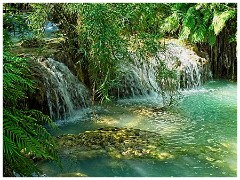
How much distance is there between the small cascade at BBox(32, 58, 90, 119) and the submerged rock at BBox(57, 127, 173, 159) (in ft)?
3.82

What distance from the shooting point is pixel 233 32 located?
938 centimetres

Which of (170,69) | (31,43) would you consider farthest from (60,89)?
(170,69)

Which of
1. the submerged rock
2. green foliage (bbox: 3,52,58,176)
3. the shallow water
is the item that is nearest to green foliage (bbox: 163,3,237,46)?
the shallow water

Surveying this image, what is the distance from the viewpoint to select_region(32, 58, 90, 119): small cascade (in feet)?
20.7

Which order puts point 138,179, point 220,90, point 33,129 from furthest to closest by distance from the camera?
point 220,90
point 138,179
point 33,129

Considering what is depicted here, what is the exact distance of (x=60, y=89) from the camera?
6543mm

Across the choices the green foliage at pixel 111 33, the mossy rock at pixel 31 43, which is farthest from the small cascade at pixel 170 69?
the green foliage at pixel 111 33

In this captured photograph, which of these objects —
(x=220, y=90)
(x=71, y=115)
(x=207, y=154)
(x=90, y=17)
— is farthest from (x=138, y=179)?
(x=220, y=90)

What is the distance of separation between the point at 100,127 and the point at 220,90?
3.73 metres

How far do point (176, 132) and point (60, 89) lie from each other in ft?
7.06

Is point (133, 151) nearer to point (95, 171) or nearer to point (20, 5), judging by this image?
point (95, 171)

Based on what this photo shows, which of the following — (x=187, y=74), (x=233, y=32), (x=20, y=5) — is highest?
(x=20, y=5)

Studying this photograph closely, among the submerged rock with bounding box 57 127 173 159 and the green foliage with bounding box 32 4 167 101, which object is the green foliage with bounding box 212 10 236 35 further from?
the submerged rock with bounding box 57 127 173 159

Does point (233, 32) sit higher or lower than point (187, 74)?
higher
